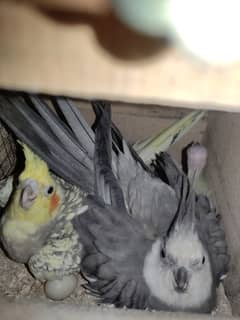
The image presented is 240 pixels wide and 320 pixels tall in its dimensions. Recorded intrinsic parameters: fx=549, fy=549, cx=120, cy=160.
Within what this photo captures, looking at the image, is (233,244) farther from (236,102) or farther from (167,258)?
(236,102)

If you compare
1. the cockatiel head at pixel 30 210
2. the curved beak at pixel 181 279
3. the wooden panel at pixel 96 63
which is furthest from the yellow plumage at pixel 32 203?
the wooden panel at pixel 96 63

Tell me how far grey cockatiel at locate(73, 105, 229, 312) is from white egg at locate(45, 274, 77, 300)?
3cm

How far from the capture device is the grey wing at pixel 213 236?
39.3 inches

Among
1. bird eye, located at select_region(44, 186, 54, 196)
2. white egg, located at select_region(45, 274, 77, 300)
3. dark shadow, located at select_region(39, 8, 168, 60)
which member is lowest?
dark shadow, located at select_region(39, 8, 168, 60)

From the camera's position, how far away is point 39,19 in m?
0.23

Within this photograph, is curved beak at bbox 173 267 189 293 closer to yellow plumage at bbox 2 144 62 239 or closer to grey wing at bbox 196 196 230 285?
grey wing at bbox 196 196 230 285

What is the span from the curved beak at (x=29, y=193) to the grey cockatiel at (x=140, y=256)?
0.30ft

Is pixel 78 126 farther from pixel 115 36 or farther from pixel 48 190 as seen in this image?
pixel 115 36

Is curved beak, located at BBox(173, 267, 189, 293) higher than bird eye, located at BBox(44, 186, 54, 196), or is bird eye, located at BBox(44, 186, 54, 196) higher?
bird eye, located at BBox(44, 186, 54, 196)

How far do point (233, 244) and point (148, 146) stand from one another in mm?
271

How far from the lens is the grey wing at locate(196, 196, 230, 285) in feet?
3.28

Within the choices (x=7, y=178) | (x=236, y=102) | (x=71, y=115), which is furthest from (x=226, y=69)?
(x=7, y=178)

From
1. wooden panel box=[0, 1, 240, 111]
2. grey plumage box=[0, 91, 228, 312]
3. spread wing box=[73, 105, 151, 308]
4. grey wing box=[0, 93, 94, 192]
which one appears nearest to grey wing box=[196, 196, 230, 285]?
grey plumage box=[0, 91, 228, 312]

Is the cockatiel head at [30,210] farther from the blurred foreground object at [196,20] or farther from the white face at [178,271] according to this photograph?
the blurred foreground object at [196,20]
